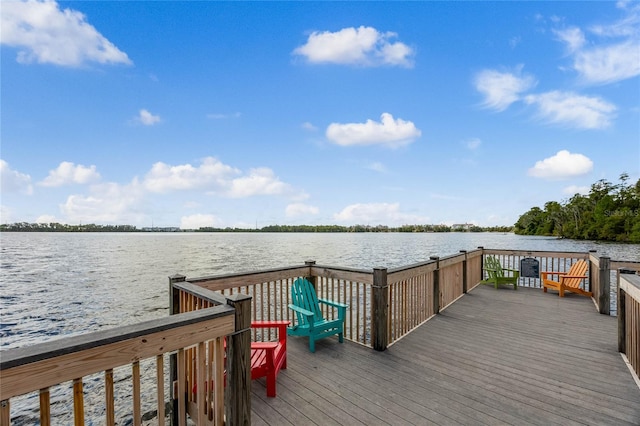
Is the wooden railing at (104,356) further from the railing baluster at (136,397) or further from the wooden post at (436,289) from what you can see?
the wooden post at (436,289)

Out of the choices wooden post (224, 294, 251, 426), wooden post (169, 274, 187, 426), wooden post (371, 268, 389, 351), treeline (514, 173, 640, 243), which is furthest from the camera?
treeline (514, 173, 640, 243)

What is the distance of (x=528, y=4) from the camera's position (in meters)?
8.70

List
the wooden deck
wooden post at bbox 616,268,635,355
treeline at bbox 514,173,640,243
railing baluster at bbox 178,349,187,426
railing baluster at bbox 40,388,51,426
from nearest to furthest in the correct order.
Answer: railing baluster at bbox 40,388,51,426 < railing baluster at bbox 178,349,187,426 < the wooden deck < wooden post at bbox 616,268,635,355 < treeline at bbox 514,173,640,243

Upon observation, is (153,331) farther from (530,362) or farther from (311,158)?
(311,158)

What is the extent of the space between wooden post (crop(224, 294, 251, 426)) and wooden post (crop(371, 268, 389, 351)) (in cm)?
205

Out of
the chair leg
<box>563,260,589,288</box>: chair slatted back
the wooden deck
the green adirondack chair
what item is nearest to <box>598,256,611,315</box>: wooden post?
the wooden deck

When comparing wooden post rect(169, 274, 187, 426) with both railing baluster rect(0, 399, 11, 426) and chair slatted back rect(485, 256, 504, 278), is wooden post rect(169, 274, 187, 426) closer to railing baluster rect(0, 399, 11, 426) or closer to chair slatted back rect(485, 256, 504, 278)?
railing baluster rect(0, 399, 11, 426)

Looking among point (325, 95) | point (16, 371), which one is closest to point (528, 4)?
point (325, 95)

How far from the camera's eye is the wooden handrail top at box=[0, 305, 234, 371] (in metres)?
1.07

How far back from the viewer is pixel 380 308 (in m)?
3.59

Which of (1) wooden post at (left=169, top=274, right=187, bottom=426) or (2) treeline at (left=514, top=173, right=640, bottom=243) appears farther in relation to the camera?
(2) treeline at (left=514, top=173, right=640, bottom=243)

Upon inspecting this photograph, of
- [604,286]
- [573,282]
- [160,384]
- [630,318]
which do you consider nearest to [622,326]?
[630,318]

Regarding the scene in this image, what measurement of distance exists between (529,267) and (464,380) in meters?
6.00

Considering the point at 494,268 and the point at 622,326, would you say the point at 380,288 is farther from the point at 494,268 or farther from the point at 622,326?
the point at 494,268
